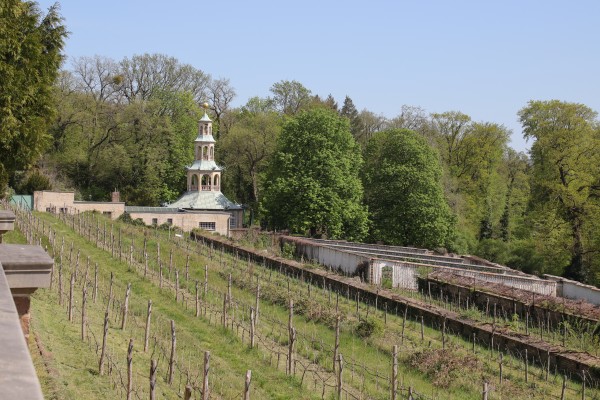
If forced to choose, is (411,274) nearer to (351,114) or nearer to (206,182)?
(206,182)

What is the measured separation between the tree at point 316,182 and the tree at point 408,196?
206cm

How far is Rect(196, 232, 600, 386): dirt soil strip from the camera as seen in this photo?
1988 cm

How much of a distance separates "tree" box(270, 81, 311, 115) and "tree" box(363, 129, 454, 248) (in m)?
24.8

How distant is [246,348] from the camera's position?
782 inches

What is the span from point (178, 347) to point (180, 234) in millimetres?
30830

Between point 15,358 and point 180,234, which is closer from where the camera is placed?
point 15,358

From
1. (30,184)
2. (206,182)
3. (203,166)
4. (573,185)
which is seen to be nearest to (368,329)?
(573,185)

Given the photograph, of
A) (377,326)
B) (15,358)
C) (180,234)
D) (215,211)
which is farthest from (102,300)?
(215,211)

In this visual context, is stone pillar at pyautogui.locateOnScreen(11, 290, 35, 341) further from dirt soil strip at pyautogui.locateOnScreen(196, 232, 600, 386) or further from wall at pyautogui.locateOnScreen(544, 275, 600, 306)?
wall at pyautogui.locateOnScreen(544, 275, 600, 306)

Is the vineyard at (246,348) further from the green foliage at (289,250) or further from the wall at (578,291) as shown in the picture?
the green foliage at (289,250)

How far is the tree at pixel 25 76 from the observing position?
23.3 m

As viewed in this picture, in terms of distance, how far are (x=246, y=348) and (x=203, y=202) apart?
36.1 m

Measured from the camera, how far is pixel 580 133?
44.9 m

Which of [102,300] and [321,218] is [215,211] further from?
[102,300]
